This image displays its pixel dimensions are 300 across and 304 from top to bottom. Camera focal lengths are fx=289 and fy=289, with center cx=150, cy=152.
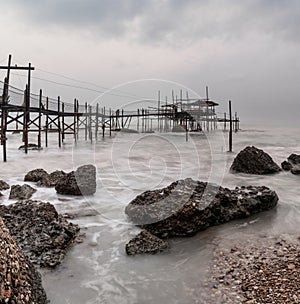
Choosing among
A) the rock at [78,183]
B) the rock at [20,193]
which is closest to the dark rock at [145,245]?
the rock at [78,183]

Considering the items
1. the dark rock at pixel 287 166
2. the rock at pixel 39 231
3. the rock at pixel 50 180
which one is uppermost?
the dark rock at pixel 287 166

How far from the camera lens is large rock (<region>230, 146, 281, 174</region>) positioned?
11156 mm

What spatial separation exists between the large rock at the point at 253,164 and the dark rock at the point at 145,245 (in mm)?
7548

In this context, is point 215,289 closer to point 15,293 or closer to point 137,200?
point 15,293

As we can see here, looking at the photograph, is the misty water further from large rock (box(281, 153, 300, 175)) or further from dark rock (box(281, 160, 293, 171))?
dark rock (box(281, 160, 293, 171))

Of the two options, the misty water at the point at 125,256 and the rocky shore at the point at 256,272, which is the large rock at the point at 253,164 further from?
Answer: the rocky shore at the point at 256,272

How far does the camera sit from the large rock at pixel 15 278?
7.80 ft

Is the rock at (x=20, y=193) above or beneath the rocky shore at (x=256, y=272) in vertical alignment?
above

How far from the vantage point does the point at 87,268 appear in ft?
13.1

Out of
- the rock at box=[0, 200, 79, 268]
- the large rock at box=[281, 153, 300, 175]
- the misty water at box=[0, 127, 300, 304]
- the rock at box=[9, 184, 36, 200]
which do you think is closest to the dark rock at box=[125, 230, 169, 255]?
the misty water at box=[0, 127, 300, 304]

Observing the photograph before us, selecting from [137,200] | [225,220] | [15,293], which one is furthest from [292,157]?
[15,293]

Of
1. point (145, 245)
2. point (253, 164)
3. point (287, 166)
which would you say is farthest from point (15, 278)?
point (287, 166)

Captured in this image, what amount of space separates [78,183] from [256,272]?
16.5ft

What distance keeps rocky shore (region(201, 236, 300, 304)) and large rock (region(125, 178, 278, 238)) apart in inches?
28.5
